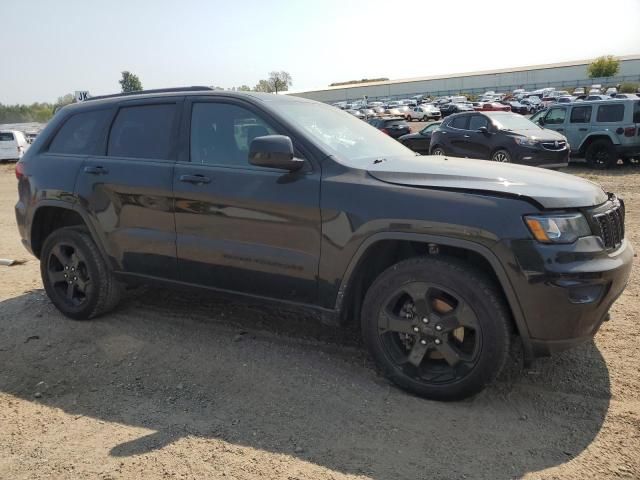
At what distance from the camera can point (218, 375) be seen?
3592mm

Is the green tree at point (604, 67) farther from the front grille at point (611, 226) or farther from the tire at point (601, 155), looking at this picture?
the front grille at point (611, 226)

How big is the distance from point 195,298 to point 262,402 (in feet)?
6.46

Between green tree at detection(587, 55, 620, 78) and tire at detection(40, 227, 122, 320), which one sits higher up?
green tree at detection(587, 55, 620, 78)

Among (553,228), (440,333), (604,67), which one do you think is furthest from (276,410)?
(604,67)

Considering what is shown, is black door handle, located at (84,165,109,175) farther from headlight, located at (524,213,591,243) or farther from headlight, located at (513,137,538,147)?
headlight, located at (513,137,538,147)

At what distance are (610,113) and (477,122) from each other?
137 inches

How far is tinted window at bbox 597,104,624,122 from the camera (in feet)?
45.4

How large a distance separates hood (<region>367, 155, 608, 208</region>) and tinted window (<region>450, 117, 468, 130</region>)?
1104cm

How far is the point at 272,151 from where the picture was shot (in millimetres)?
3207

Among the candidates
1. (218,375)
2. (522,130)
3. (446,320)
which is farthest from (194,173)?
(522,130)

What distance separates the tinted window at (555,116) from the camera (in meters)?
15.1

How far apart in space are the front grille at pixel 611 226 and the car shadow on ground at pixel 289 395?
35.4 inches

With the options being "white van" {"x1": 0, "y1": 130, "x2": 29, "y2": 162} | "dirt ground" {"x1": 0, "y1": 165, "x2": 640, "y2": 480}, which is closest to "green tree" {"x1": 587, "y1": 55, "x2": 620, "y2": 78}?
"white van" {"x1": 0, "y1": 130, "x2": 29, "y2": 162}

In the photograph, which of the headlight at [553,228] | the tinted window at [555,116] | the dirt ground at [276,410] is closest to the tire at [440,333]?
the dirt ground at [276,410]
